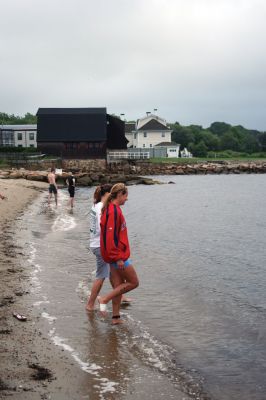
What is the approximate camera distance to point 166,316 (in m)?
8.58

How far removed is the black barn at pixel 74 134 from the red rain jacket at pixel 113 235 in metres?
74.1

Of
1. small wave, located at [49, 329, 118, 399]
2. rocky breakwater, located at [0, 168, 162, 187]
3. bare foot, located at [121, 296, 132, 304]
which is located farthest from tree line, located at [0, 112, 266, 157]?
small wave, located at [49, 329, 118, 399]

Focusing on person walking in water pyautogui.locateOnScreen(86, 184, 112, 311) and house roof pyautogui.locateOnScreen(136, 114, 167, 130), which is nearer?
person walking in water pyautogui.locateOnScreen(86, 184, 112, 311)

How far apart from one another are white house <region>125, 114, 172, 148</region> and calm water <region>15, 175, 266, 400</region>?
280ft

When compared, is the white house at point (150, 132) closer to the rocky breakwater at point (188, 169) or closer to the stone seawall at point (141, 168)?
the rocky breakwater at point (188, 169)

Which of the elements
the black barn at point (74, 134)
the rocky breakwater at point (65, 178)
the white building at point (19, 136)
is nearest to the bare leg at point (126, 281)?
the rocky breakwater at point (65, 178)

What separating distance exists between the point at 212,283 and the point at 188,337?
3.98 meters

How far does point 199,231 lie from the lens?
69.7ft

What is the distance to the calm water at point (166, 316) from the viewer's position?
5809mm

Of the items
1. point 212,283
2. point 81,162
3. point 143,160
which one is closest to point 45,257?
point 212,283

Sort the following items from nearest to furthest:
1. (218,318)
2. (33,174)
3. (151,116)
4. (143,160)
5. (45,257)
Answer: (218,318), (45,257), (33,174), (143,160), (151,116)

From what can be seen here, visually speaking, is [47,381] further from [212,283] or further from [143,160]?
[143,160]

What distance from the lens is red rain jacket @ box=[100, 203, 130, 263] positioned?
7098 mm

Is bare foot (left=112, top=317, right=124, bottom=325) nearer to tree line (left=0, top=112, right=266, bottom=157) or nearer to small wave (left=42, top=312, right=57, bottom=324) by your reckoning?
small wave (left=42, top=312, right=57, bottom=324)
